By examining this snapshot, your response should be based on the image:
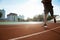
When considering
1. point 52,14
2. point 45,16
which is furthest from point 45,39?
point 52,14

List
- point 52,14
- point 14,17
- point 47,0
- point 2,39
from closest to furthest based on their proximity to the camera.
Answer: point 2,39
point 47,0
point 52,14
point 14,17

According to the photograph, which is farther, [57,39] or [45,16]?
[45,16]

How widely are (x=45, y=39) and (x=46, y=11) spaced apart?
2037 mm

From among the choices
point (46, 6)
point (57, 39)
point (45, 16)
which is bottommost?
point (57, 39)

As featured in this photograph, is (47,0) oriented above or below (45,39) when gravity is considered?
above

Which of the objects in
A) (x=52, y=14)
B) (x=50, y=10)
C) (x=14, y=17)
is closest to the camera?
(x=50, y=10)

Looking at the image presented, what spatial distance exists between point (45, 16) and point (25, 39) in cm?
221

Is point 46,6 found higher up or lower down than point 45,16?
higher up

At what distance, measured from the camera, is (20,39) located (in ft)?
6.49

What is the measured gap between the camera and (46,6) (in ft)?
13.2

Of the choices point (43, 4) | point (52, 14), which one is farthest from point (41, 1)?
point (52, 14)

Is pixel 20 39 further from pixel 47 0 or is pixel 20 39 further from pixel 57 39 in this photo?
pixel 47 0

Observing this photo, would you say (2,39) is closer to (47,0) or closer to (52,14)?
(47,0)

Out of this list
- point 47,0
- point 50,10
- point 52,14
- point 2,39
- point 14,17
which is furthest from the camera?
point 14,17
